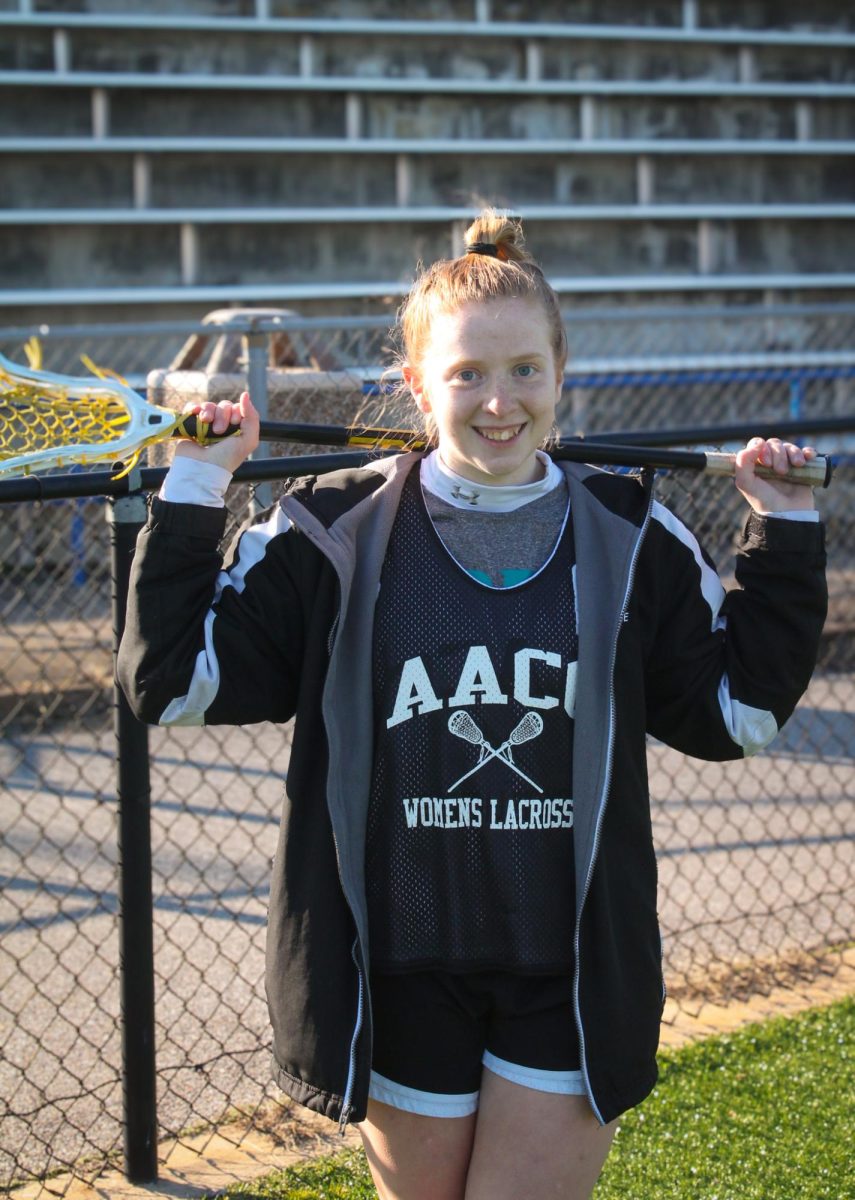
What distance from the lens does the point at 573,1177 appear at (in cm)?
195

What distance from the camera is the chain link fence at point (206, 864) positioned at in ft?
11.8

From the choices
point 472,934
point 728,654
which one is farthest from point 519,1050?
point 728,654

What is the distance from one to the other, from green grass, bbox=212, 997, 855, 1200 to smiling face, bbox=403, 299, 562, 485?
1.79 m

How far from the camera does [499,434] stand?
6.72ft

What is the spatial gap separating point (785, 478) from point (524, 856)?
2.39ft

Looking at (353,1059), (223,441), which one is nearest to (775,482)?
(223,441)

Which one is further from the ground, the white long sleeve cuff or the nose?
the nose

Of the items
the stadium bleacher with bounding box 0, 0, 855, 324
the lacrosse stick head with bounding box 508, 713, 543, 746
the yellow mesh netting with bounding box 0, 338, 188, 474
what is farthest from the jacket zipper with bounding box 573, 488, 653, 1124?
the stadium bleacher with bounding box 0, 0, 855, 324

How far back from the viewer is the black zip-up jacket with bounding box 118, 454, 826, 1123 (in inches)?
76.7

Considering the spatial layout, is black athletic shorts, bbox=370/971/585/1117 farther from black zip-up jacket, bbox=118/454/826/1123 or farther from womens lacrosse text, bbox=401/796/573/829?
womens lacrosse text, bbox=401/796/573/829

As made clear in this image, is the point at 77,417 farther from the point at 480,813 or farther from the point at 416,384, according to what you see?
the point at 480,813

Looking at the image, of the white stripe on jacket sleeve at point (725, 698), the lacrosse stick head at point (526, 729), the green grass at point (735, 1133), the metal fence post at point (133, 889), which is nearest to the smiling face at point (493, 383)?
the white stripe on jacket sleeve at point (725, 698)

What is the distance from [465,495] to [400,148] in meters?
12.2

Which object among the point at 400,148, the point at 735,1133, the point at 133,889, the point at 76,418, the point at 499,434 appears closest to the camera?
the point at 499,434
